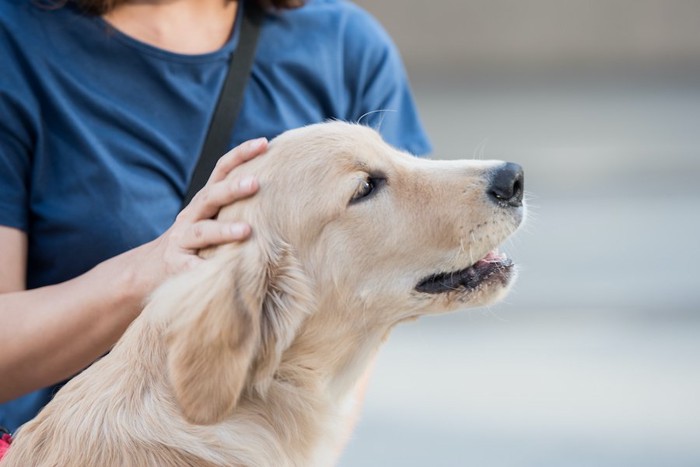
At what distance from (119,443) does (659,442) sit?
326 cm

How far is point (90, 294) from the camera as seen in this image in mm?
2742

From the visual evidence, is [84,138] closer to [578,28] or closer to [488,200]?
[488,200]

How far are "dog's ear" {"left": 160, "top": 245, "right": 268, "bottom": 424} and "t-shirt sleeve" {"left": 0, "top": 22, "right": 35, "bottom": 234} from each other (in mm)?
658

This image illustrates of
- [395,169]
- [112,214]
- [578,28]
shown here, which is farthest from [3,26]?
[578,28]

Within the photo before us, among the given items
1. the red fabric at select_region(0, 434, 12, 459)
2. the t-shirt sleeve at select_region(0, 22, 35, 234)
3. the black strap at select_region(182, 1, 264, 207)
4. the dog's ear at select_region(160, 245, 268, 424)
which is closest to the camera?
the dog's ear at select_region(160, 245, 268, 424)

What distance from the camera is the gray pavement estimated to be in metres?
5.07

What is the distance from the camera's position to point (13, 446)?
2545 millimetres

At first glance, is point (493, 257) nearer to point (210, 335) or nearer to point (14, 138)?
point (210, 335)

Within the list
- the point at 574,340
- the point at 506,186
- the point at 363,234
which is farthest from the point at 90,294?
the point at 574,340

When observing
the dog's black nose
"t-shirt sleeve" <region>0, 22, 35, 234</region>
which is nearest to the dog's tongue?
the dog's black nose

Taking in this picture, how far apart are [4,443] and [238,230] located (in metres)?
0.80

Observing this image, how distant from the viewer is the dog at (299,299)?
2.44 metres

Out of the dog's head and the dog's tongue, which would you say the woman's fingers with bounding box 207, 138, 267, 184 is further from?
the dog's tongue

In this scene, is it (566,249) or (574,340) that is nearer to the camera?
(574,340)
